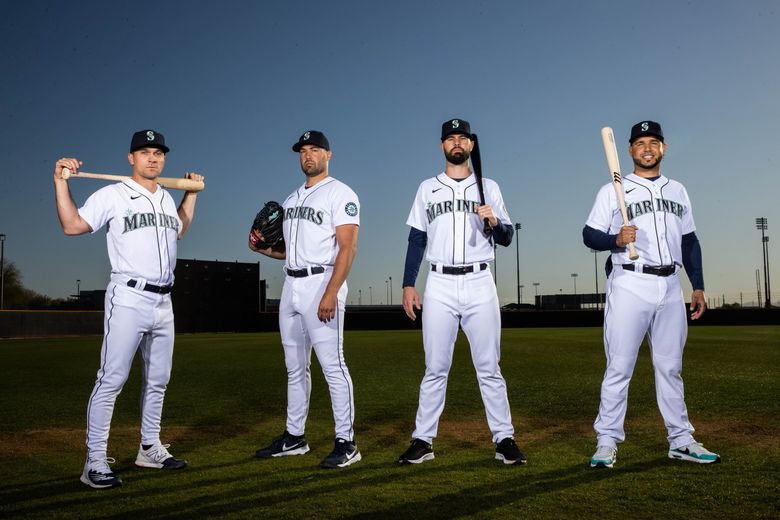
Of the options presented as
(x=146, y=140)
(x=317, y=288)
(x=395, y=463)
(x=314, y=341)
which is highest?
(x=146, y=140)

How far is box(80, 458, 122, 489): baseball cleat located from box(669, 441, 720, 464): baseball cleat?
12.1 ft

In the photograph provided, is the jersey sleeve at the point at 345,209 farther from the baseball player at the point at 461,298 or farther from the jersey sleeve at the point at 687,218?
the jersey sleeve at the point at 687,218

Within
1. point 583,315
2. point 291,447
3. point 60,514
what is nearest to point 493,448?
point 291,447

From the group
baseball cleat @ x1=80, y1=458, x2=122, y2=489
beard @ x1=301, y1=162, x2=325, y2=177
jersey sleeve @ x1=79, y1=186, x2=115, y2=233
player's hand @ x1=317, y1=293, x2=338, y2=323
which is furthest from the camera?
beard @ x1=301, y1=162, x2=325, y2=177

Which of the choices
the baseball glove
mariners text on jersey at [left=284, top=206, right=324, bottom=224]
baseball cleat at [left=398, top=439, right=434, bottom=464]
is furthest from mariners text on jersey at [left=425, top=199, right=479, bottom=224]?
baseball cleat at [left=398, top=439, right=434, bottom=464]

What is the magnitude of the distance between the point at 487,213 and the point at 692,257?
5.52 feet

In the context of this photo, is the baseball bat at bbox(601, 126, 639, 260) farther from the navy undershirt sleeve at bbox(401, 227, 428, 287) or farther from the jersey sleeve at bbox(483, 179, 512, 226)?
the navy undershirt sleeve at bbox(401, 227, 428, 287)

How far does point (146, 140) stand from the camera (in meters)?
4.55

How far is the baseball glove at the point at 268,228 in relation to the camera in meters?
5.10

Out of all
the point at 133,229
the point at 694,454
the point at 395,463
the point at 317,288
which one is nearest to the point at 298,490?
the point at 395,463

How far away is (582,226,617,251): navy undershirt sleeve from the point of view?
14.9 ft

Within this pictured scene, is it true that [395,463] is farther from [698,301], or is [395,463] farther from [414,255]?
[698,301]

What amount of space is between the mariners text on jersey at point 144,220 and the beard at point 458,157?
2.07 metres

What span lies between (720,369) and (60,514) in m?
11.2
